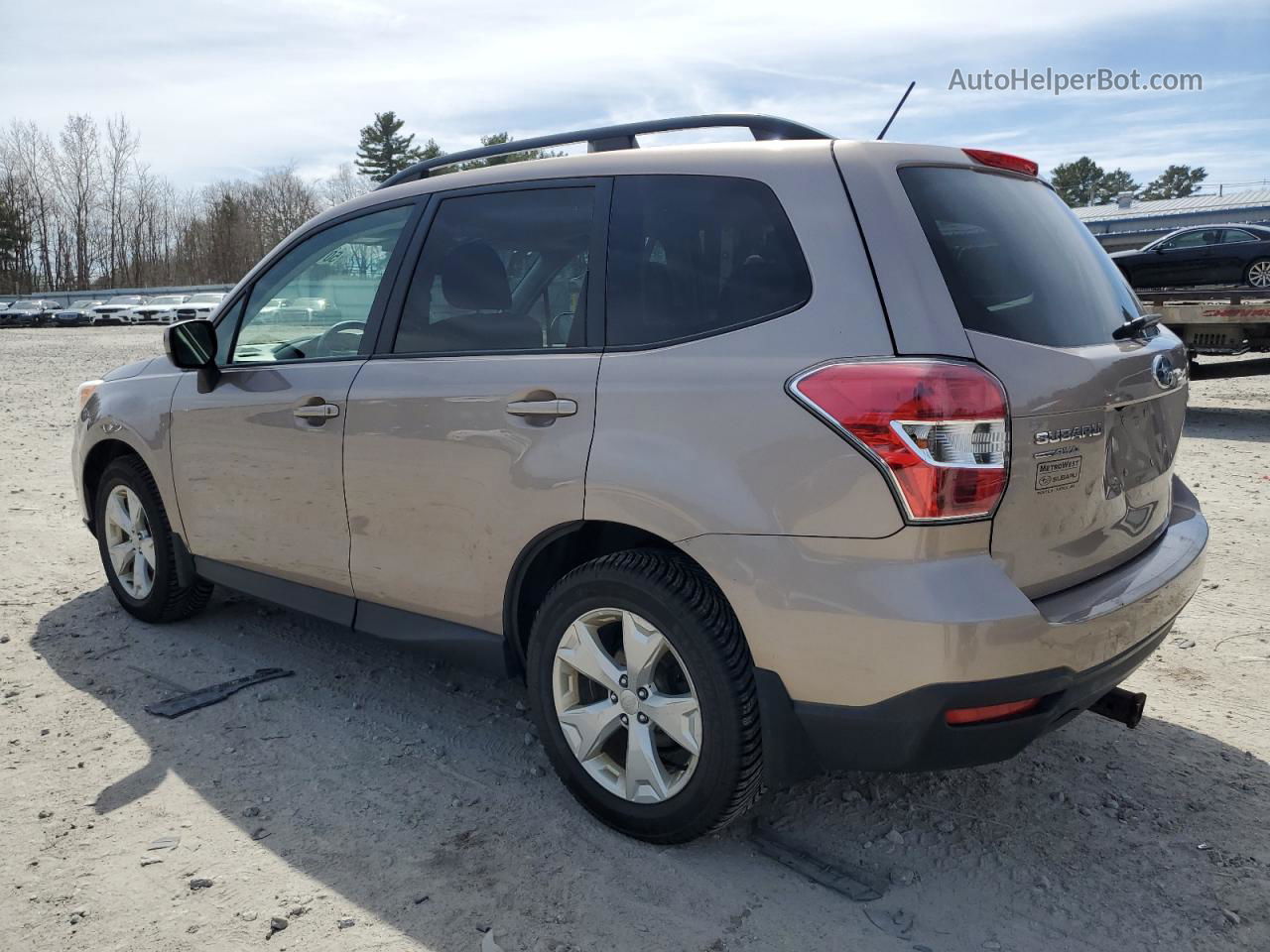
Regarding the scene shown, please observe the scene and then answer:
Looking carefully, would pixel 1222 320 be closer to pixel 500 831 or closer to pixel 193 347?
pixel 193 347

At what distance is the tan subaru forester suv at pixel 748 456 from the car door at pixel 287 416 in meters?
0.03

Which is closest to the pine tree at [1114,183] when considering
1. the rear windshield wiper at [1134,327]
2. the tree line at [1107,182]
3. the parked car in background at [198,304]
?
the tree line at [1107,182]

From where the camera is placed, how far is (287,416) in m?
3.77

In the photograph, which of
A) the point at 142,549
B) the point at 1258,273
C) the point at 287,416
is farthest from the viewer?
the point at 1258,273

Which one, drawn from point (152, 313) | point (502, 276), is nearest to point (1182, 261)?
point (502, 276)

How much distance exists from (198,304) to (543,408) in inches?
1978

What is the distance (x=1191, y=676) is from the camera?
4.09 metres

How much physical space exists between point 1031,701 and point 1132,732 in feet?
4.74

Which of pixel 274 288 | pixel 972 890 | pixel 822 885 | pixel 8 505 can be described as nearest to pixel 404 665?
pixel 274 288

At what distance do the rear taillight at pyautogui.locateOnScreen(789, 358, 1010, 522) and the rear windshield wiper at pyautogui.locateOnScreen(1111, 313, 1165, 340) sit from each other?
0.74 metres

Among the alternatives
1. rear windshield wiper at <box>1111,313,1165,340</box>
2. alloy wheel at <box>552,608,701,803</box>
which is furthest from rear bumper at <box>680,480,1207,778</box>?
rear windshield wiper at <box>1111,313,1165,340</box>

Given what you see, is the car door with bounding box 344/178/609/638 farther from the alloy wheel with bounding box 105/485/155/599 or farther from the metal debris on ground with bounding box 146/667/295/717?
the alloy wheel with bounding box 105/485/155/599

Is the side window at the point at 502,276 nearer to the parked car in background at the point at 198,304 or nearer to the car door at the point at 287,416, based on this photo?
the car door at the point at 287,416

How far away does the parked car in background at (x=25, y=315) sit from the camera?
50.3 metres
